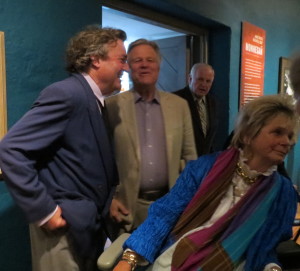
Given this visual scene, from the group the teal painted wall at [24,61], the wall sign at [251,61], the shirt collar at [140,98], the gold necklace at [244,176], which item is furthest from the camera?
the wall sign at [251,61]

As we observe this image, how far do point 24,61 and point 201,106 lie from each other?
4.90ft

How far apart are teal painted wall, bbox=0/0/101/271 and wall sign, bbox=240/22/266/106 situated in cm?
205

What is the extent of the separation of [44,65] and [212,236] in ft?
3.77

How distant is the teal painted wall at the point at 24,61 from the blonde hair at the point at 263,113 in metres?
1.00

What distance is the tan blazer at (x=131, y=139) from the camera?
1.60 metres

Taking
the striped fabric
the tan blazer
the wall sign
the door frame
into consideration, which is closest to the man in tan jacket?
the tan blazer

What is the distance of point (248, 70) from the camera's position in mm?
3354

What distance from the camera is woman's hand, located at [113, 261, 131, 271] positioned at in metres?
1.11

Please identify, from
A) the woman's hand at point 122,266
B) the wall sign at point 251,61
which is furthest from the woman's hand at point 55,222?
the wall sign at point 251,61

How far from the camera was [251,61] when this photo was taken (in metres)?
3.39

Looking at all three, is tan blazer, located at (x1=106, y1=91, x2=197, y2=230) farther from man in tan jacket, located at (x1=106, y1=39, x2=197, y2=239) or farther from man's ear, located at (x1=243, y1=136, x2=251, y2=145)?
man's ear, located at (x1=243, y1=136, x2=251, y2=145)

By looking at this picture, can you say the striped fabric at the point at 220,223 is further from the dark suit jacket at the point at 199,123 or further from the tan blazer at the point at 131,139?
the dark suit jacket at the point at 199,123

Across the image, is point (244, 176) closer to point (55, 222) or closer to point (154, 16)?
point (55, 222)

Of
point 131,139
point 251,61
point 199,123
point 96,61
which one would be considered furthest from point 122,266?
point 251,61
